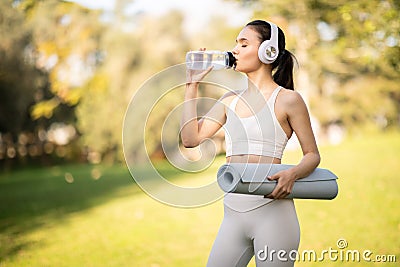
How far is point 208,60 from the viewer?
95.3 inches

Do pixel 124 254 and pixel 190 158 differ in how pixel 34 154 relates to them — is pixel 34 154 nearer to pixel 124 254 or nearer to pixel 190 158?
pixel 124 254

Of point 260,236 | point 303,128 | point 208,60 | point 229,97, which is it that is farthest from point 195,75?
point 260,236

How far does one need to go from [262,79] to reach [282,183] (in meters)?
0.49

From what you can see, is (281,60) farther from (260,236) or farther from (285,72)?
(260,236)

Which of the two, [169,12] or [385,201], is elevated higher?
[169,12]

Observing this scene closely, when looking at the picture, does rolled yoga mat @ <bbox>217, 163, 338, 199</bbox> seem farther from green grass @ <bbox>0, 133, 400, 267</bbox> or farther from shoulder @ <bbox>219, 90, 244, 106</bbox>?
green grass @ <bbox>0, 133, 400, 267</bbox>

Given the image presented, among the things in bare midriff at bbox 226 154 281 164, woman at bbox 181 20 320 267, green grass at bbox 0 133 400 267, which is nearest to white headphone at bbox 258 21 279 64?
woman at bbox 181 20 320 267

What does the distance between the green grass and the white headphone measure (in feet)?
2.26

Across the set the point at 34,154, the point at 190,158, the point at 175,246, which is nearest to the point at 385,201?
the point at 175,246

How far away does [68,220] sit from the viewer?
Answer: 8555mm

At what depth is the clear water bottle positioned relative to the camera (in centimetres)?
240

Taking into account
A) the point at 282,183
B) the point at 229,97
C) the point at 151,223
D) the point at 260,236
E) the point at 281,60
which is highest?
the point at 281,60

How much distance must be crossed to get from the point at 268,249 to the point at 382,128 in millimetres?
26294

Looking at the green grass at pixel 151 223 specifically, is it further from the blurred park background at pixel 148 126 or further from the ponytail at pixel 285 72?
the ponytail at pixel 285 72
